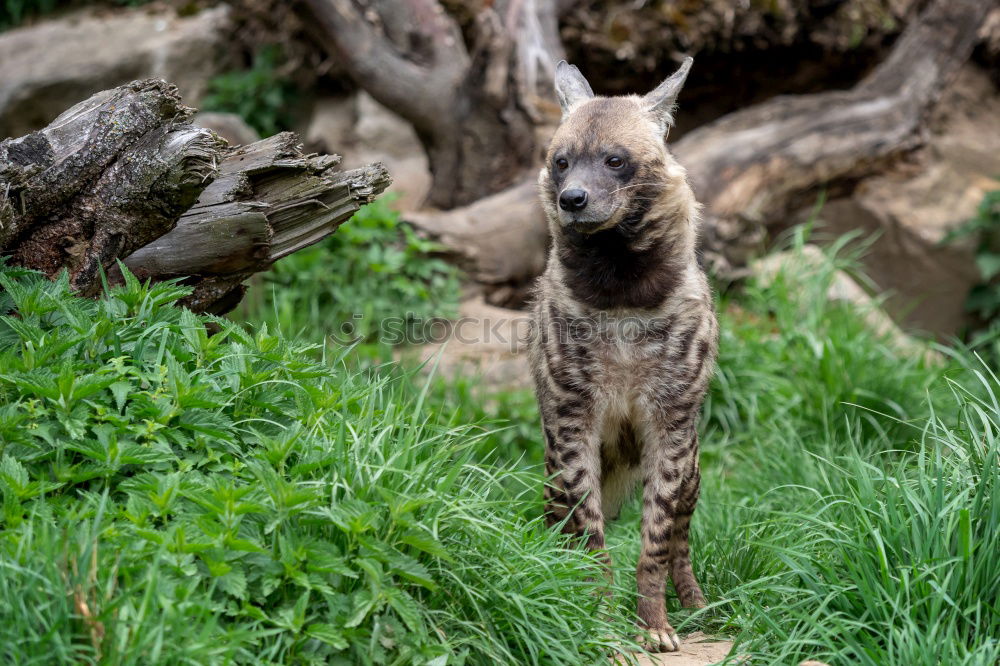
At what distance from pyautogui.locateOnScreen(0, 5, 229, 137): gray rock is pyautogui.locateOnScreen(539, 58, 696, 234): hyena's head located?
612 centimetres

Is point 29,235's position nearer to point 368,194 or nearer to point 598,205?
point 368,194

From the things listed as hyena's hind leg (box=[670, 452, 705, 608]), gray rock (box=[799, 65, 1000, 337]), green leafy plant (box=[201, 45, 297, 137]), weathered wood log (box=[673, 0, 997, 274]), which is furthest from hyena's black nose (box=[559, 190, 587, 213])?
green leafy plant (box=[201, 45, 297, 137])

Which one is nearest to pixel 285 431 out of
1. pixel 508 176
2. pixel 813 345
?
pixel 813 345

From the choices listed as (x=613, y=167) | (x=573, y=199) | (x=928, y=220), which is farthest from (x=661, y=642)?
(x=928, y=220)

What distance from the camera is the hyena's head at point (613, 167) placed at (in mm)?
3850

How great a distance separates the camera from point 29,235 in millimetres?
3617

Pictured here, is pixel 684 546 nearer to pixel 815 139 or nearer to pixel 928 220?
pixel 815 139

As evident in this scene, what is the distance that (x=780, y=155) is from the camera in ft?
24.0

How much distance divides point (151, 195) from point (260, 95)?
18.8ft

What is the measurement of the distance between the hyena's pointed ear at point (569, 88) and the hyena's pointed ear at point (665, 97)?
359 millimetres

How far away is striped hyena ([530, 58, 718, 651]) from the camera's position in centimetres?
393

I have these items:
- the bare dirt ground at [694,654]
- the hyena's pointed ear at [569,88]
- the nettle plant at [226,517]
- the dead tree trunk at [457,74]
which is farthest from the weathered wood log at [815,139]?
the nettle plant at [226,517]

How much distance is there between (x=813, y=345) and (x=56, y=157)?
4435mm

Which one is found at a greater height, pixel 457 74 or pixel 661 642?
pixel 457 74
